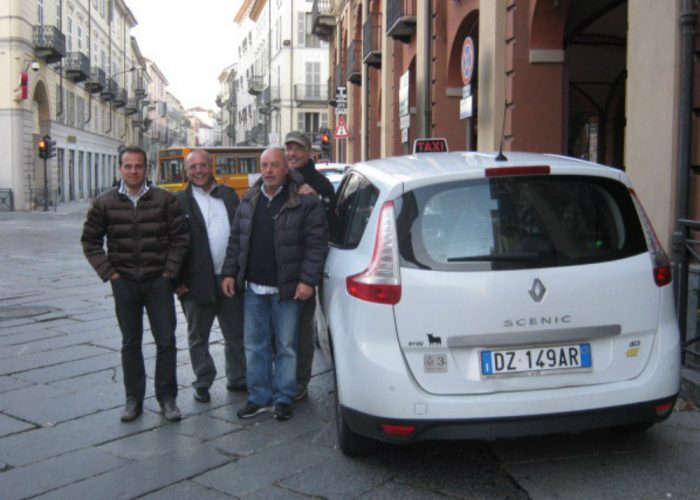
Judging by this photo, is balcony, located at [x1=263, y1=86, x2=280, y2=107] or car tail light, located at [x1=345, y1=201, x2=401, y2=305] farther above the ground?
balcony, located at [x1=263, y1=86, x2=280, y2=107]

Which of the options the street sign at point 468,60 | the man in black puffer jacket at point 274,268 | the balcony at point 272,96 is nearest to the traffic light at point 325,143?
the street sign at point 468,60

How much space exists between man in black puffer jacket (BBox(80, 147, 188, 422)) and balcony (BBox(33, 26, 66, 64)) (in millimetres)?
37280

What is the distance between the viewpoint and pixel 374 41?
24672mm

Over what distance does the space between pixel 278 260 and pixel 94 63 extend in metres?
55.9

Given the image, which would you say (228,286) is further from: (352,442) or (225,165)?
(225,165)

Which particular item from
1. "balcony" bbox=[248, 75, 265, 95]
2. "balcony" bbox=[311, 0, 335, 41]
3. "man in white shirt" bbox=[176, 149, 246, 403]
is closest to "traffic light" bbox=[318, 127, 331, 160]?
"balcony" bbox=[311, 0, 335, 41]

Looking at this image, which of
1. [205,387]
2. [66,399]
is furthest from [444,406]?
[66,399]

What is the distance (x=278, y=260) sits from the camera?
16.7 ft

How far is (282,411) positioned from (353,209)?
4.73ft

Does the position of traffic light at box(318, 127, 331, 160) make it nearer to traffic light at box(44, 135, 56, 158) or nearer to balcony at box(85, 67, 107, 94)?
traffic light at box(44, 135, 56, 158)

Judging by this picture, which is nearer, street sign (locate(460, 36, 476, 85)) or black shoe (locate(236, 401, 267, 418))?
black shoe (locate(236, 401, 267, 418))

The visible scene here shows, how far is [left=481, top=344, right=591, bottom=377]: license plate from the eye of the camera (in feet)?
12.7

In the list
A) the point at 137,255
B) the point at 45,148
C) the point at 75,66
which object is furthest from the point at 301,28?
the point at 137,255

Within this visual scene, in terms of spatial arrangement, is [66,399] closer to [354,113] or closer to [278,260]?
[278,260]
